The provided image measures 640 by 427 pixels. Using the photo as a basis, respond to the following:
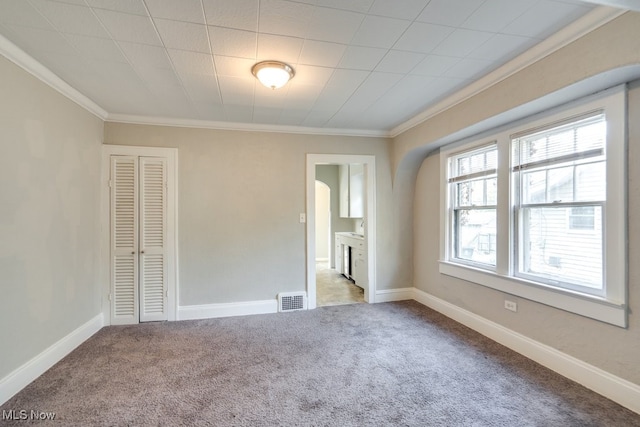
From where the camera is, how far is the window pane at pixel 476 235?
10.4 feet

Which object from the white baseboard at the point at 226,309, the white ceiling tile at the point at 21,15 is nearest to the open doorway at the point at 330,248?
the white baseboard at the point at 226,309

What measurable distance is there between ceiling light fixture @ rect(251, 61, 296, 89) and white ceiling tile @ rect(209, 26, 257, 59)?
0.12 meters

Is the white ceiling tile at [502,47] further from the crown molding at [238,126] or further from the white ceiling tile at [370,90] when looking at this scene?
the crown molding at [238,126]

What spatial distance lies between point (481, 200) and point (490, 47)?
1.71m

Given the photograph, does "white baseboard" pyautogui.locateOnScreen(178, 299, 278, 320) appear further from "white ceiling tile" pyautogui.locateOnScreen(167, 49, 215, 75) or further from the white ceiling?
"white ceiling tile" pyautogui.locateOnScreen(167, 49, 215, 75)

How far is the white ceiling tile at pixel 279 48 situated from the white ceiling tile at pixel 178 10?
0.40m

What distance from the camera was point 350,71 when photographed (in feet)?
8.07

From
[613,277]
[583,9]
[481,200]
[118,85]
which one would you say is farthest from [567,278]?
[118,85]

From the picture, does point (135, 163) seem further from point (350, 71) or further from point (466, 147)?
point (466, 147)

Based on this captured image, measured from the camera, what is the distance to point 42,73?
7.71ft

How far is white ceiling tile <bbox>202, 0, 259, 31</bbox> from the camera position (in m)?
1.64

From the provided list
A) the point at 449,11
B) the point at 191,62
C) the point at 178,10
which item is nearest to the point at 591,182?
the point at 449,11

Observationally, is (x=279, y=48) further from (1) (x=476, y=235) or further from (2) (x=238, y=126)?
(1) (x=476, y=235)

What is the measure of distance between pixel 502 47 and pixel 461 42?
1.14ft
